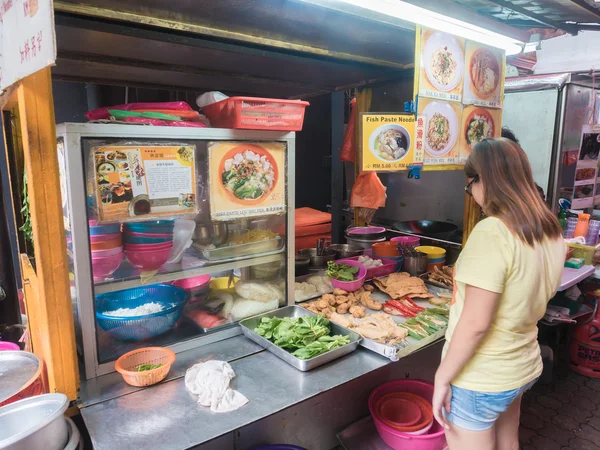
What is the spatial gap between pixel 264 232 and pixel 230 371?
90 cm

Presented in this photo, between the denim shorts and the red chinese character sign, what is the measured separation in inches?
81.5

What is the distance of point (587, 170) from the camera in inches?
179

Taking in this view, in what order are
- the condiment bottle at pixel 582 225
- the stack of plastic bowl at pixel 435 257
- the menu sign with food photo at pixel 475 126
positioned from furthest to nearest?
the condiment bottle at pixel 582 225, the stack of plastic bowl at pixel 435 257, the menu sign with food photo at pixel 475 126

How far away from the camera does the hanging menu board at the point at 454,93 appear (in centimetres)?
286

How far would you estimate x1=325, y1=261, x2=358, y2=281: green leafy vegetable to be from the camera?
3092mm

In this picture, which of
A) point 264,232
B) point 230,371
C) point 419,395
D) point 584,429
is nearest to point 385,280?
point 419,395

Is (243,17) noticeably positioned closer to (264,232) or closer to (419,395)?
(264,232)

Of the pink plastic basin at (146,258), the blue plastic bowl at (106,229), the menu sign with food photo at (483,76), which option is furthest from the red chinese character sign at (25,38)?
the menu sign with food photo at (483,76)

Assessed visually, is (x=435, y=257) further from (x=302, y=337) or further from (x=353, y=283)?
(x=302, y=337)

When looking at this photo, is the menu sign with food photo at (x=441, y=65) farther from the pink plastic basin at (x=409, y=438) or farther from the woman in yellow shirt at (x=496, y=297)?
the pink plastic basin at (x=409, y=438)

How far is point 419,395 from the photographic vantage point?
2.78 m

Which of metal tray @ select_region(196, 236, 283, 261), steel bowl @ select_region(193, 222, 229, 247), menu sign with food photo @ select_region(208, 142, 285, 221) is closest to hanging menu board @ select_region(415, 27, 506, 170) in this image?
menu sign with food photo @ select_region(208, 142, 285, 221)

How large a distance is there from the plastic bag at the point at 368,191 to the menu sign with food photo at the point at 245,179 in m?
1.64

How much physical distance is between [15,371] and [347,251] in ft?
8.67
